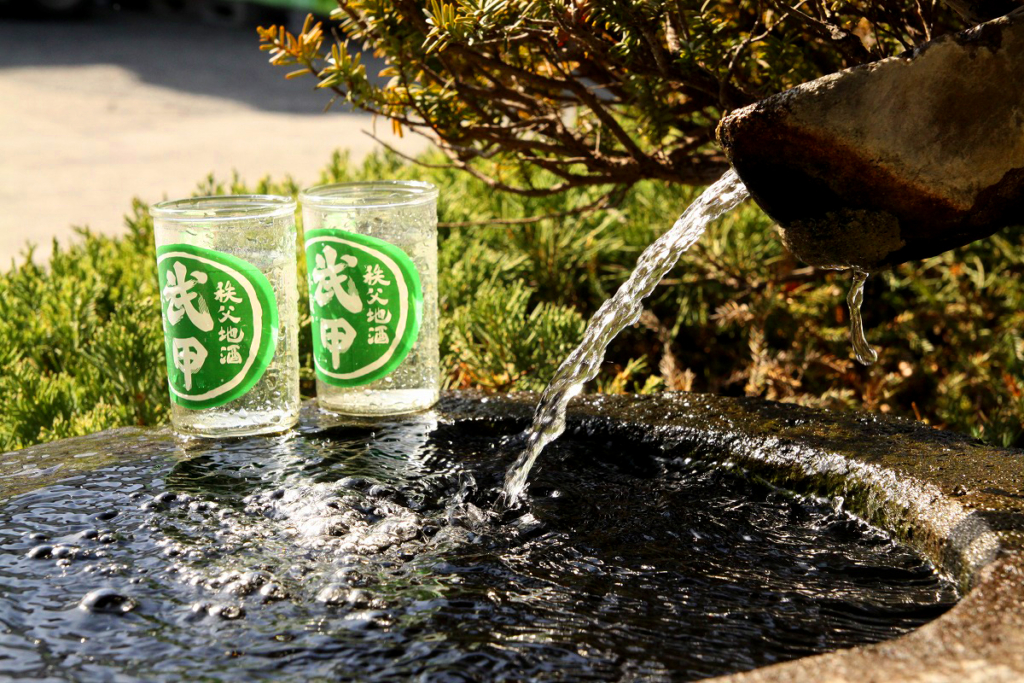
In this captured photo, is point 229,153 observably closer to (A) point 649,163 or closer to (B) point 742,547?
(A) point 649,163

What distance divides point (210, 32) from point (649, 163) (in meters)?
13.3

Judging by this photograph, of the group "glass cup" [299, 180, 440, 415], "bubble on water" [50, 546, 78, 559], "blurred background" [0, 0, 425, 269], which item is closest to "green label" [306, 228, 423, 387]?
"glass cup" [299, 180, 440, 415]

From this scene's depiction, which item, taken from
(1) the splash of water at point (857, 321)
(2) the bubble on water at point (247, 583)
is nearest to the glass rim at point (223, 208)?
(2) the bubble on water at point (247, 583)

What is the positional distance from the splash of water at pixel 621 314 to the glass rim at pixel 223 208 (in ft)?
2.10

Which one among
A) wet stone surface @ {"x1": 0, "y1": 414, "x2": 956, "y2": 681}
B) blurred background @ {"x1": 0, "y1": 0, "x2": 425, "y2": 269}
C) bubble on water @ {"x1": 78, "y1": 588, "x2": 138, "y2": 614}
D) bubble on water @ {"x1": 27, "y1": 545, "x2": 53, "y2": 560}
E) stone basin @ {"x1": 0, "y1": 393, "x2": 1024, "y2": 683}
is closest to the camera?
stone basin @ {"x1": 0, "y1": 393, "x2": 1024, "y2": 683}

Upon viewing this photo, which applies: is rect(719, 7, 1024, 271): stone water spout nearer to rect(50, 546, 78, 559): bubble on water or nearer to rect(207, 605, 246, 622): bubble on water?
rect(207, 605, 246, 622): bubble on water

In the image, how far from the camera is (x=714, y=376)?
12.6 ft

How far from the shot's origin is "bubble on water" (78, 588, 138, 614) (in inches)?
58.4

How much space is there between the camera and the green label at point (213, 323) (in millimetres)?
2053

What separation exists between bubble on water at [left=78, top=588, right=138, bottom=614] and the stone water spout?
1078mm

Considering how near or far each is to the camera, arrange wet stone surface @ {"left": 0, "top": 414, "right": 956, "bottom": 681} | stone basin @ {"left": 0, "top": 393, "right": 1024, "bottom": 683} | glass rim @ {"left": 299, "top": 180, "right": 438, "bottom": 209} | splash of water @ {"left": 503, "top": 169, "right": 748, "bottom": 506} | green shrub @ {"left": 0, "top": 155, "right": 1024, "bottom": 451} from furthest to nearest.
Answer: green shrub @ {"left": 0, "top": 155, "right": 1024, "bottom": 451} → glass rim @ {"left": 299, "top": 180, "right": 438, "bottom": 209} → splash of water @ {"left": 503, "top": 169, "right": 748, "bottom": 506} → wet stone surface @ {"left": 0, "top": 414, "right": 956, "bottom": 681} → stone basin @ {"left": 0, "top": 393, "right": 1024, "bottom": 683}

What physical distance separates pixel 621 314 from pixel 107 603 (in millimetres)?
1115

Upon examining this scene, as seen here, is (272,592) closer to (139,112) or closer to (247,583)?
(247,583)

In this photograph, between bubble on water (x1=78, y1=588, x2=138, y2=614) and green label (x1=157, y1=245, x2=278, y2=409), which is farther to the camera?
green label (x1=157, y1=245, x2=278, y2=409)
